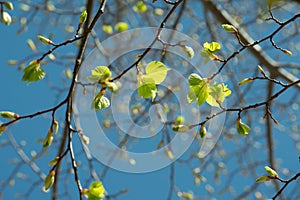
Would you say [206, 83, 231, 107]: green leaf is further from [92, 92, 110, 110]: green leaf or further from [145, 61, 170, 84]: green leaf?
[92, 92, 110, 110]: green leaf

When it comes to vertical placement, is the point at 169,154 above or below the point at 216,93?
above

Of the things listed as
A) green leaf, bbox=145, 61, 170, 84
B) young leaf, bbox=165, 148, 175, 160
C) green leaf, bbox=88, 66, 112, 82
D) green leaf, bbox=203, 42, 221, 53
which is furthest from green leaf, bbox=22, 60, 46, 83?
young leaf, bbox=165, 148, 175, 160

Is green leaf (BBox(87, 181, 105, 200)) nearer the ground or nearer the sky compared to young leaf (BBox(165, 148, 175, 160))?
nearer the ground

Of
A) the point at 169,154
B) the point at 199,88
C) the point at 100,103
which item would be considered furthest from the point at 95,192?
the point at 169,154

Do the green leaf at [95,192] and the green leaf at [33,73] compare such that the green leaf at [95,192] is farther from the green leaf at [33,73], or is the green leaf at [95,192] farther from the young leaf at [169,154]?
the young leaf at [169,154]

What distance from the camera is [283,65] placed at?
6.56ft

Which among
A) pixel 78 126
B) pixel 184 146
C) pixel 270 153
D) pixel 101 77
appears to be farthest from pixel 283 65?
pixel 101 77

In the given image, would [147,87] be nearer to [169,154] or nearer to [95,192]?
[95,192]

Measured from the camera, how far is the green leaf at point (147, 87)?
0.95 m

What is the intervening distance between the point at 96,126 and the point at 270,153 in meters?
0.87

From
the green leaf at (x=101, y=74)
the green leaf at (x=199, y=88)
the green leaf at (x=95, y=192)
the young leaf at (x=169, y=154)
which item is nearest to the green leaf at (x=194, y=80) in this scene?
the green leaf at (x=199, y=88)

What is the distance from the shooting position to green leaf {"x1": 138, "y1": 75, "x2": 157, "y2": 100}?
0.95 metres

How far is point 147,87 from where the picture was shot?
955mm

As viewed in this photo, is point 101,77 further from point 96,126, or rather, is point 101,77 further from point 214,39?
point 214,39
